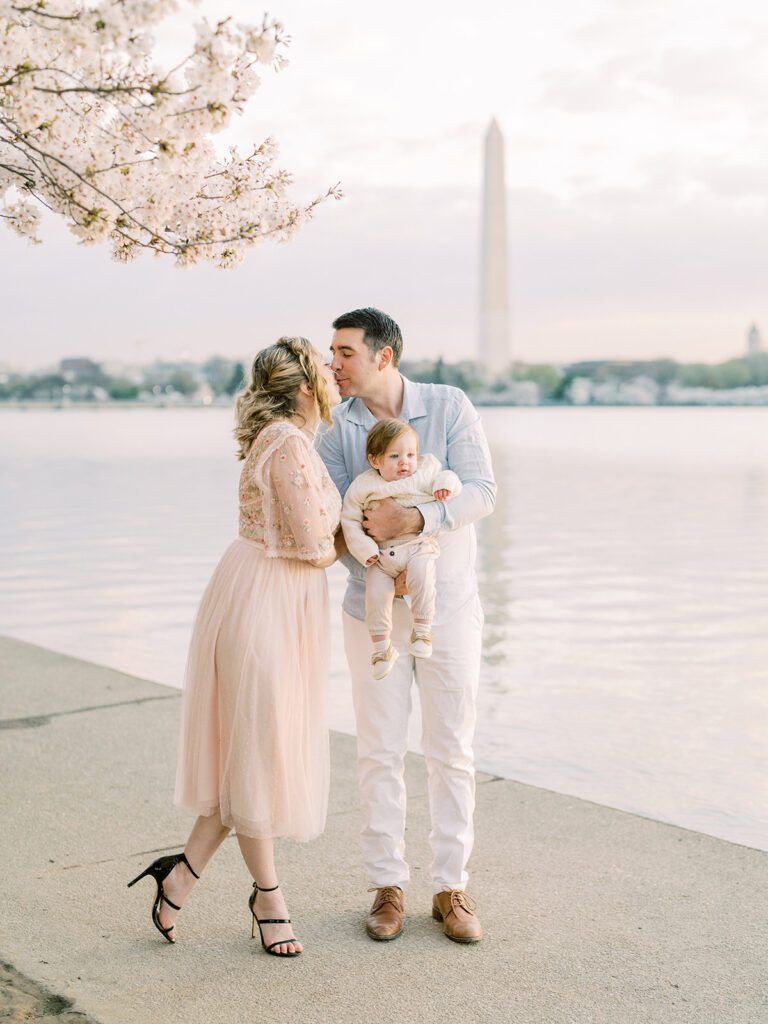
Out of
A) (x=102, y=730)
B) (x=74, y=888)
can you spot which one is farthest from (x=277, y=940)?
(x=102, y=730)

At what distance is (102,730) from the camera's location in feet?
21.7

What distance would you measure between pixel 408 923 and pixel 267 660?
1.01 m

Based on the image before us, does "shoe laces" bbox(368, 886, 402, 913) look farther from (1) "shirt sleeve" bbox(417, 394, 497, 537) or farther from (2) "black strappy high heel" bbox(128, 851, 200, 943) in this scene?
(1) "shirt sleeve" bbox(417, 394, 497, 537)

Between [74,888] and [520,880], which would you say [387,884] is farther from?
[74,888]

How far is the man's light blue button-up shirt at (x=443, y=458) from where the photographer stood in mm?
4227

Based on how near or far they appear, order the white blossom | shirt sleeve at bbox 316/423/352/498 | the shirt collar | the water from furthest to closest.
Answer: the water
shirt sleeve at bbox 316/423/352/498
the shirt collar
the white blossom

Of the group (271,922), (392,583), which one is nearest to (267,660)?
(392,583)

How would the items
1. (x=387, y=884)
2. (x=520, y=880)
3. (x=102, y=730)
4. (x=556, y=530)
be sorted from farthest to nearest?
(x=556, y=530) → (x=102, y=730) → (x=520, y=880) → (x=387, y=884)

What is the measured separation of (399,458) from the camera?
4035mm

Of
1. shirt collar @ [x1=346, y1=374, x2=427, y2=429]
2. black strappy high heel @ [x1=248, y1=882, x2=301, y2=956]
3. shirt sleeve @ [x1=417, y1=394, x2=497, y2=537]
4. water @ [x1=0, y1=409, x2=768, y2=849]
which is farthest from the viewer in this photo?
water @ [x1=0, y1=409, x2=768, y2=849]

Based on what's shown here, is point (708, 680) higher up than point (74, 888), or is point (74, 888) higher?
point (74, 888)

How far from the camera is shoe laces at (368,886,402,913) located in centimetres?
411

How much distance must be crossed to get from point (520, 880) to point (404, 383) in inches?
69.7

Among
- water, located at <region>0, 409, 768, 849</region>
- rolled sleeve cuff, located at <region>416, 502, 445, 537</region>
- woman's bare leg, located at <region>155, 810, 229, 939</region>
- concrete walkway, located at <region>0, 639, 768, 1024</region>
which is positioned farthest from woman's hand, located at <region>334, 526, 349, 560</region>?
water, located at <region>0, 409, 768, 849</region>
